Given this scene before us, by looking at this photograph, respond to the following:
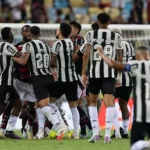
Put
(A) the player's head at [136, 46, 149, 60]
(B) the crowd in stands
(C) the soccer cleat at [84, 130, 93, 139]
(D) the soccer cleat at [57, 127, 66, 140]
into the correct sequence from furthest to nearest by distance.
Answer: (B) the crowd in stands
(C) the soccer cleat at [84, 130, 93, 139]
(D) the soccer cleat at [57, 127, 66, 140]
(A) the player's head at [136, 46, 149, 60]

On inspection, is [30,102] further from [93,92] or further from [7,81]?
[93,92]

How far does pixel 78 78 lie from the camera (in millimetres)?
17484

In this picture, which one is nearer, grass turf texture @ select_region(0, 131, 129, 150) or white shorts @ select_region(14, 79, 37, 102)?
grass turf texture @ select_region(0, 131, 129, 150)

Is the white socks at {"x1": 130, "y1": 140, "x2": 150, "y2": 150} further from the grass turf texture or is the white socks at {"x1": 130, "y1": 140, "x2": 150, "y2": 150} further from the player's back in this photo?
the player's back

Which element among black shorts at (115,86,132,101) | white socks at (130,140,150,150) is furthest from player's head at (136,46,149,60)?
black shorts at (115,86,132,101)

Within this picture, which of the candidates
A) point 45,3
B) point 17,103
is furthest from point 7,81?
point 45,3

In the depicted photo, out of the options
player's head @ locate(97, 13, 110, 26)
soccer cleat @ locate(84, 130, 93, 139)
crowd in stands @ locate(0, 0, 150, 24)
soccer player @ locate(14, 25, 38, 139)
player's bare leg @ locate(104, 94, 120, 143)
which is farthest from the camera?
crowd in stands @ locate(0, 0, 150, 24)

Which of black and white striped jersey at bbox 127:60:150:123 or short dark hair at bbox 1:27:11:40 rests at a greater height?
short dark hair at bbox 1:27:11:40

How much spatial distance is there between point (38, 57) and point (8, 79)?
2.57 feet

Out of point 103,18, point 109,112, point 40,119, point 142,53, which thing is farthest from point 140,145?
point 40,119

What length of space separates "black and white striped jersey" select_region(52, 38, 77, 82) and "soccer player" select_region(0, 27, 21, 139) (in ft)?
2.64

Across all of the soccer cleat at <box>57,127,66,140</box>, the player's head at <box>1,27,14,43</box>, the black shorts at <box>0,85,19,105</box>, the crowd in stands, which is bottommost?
the soccer cleat at <box>57,127,66,140</box>

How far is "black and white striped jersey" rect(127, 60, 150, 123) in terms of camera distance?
11.4 metres

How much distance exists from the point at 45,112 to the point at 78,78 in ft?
5.05
